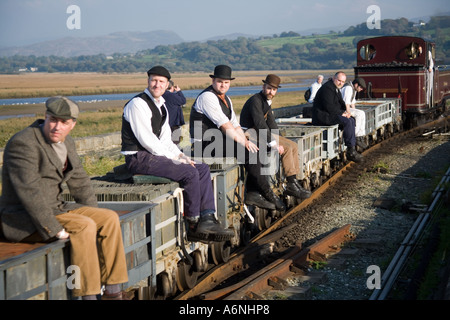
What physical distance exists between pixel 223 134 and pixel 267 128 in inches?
50.7

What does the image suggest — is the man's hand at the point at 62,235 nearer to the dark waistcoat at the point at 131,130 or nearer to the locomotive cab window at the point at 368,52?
the dark waistcoat at the point at 131,130

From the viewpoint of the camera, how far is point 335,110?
14680 mm

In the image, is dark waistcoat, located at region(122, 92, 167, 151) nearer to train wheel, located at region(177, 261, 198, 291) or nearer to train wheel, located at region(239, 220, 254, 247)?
train wheel, located at region(177, 261, 198, 291)

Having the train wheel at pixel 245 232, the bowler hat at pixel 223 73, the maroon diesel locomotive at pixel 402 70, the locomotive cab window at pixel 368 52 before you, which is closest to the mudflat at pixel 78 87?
the locomotive cab window at pixel 368 52

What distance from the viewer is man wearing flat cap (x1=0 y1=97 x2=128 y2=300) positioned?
5.05m

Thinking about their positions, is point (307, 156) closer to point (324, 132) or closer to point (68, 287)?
point (324, 132)

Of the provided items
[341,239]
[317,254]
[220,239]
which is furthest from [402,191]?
[220,239]

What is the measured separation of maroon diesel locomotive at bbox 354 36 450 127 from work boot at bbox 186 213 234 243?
18402mm

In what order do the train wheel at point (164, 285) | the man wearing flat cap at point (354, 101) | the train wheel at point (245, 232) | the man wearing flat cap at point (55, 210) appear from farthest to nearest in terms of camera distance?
the man wearing flat cap at point (354, 101), the train wheel at point (245, 232), the train wheel at point (164, 285), the man wearing flat cap at point (55, 210)

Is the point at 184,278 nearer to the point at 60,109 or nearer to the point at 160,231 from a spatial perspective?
the point at 160,231

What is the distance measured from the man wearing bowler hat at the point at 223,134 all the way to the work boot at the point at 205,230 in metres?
1.74

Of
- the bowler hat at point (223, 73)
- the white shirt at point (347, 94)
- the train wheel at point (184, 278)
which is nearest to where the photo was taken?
the train wheel at point (184, 278)

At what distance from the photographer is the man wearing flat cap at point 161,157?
7.18 meters

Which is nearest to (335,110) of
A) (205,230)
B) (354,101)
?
(354,101)
